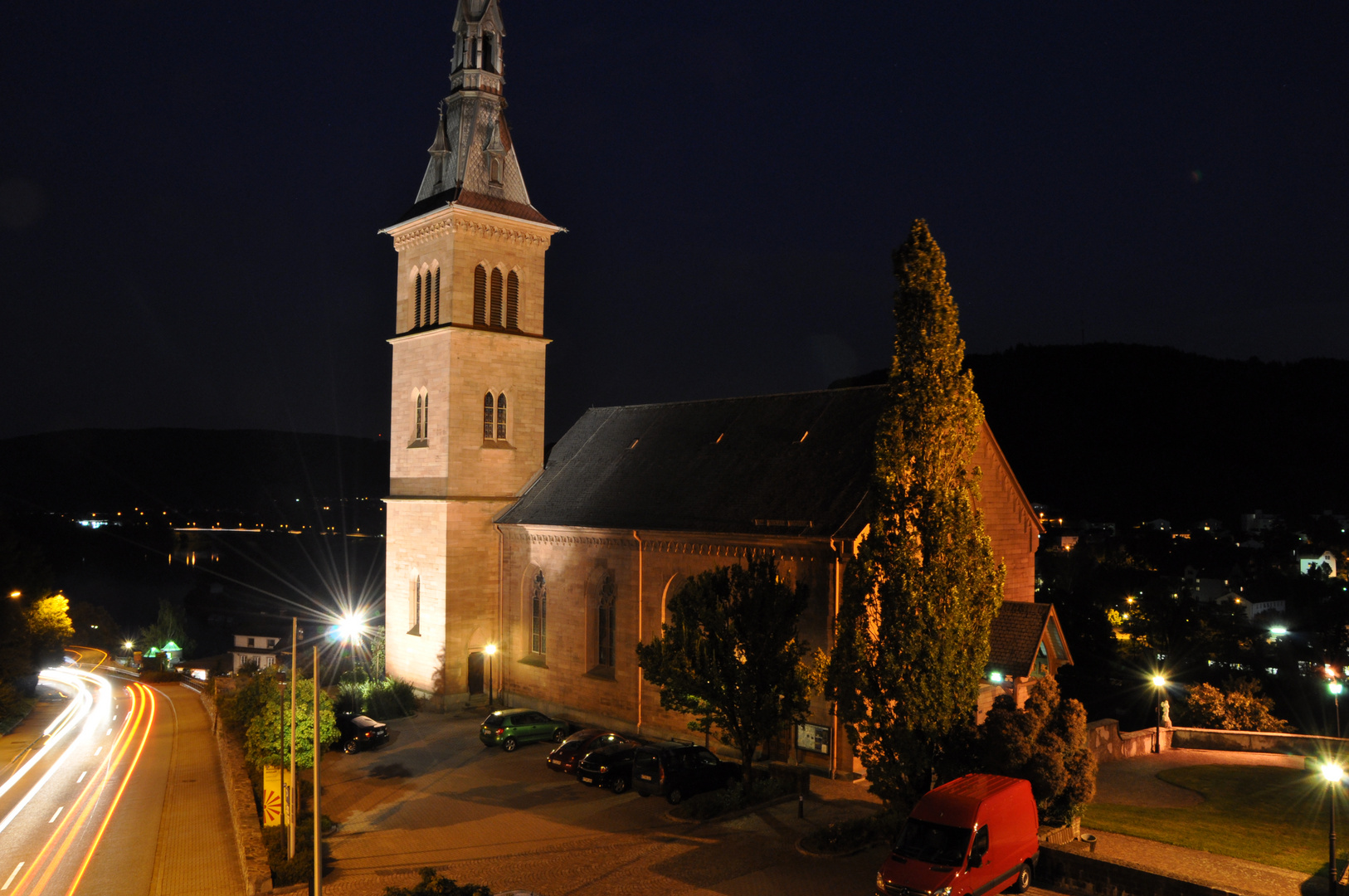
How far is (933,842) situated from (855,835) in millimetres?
4353

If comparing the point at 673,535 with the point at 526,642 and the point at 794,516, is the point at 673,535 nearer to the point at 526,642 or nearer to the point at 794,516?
the point at 794,516

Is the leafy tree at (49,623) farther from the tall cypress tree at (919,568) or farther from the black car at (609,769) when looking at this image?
the tall cypress tree at (919,568)

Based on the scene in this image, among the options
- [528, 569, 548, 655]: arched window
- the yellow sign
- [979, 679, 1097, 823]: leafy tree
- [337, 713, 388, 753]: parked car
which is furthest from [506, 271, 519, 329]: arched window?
[979, 679, 1097, 823]: leafy tree

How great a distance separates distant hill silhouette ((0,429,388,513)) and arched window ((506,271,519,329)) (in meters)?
132

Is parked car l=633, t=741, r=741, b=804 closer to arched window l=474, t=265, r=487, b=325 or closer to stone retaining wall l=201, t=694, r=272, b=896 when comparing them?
stone retaining wall l=201, t=694, r=272, b=896

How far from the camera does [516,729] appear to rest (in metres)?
33.7

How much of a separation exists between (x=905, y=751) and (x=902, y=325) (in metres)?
10.6

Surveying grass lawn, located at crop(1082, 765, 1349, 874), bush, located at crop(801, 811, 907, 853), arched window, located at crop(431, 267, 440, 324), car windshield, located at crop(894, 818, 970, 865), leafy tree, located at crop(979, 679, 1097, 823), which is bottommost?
grass lawn, located at crop(1082, 765, 1349, 874)

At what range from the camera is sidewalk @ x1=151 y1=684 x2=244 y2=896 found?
71.0 ft

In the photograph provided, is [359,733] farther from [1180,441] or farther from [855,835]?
[1180,441]

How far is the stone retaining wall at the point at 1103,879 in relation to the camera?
17781 mm

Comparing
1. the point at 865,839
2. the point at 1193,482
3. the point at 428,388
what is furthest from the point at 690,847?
the point at 1193,482

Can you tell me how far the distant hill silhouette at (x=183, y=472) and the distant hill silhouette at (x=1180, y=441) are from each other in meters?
109

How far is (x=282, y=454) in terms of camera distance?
197500mm
